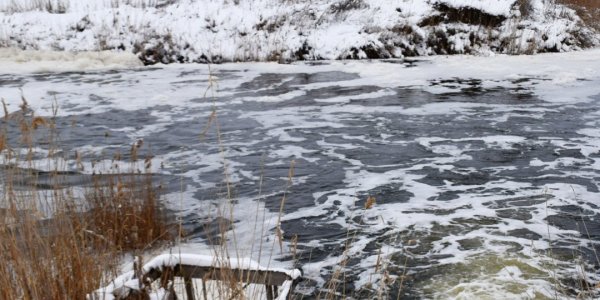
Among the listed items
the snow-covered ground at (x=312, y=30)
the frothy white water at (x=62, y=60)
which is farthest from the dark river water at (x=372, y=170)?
the snow-covered ground at (x=312, y=30)

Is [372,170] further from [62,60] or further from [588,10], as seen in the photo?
[588,10]

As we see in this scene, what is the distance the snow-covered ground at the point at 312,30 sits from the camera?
16328 mm

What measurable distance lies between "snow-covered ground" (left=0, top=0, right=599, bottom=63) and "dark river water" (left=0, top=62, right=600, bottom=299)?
3.14 metres

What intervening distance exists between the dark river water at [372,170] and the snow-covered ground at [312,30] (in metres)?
3.14

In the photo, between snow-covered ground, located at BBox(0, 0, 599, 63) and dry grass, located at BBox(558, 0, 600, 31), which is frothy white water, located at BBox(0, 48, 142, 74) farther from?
dry grass, located at BBox(558, 0, 600, 31)

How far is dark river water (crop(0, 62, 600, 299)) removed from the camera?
4.59 meters

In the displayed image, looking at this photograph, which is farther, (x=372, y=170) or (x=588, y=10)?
(x=588, y=10)

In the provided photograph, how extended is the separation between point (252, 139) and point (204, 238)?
12.0 ft

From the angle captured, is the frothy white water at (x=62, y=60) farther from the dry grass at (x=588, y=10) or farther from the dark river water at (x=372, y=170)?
the dry grass at (x=588, y=10)

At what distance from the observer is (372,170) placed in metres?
7.25

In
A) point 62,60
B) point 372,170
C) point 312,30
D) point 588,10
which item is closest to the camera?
point 372,170

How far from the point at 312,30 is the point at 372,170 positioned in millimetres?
10698

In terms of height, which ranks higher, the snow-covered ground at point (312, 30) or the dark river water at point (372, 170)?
the snow-covered ground at point (312, 30)

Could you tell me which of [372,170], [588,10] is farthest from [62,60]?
[588,10]
